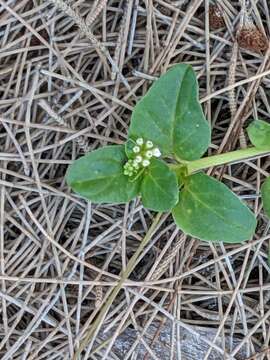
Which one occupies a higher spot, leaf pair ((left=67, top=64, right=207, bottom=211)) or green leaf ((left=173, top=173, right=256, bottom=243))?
leaf pair ((left=67, top=64, right=207, bottom=211))

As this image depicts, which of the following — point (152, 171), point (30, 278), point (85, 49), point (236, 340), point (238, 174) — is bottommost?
point (236, 340)

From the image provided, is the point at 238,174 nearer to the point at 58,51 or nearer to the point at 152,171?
the point at 152,171

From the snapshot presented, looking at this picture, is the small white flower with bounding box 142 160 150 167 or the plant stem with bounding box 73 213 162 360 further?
the plant stem with bounding box 73 213 162 360

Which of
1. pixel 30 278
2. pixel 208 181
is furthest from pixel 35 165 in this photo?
pixel 208 181

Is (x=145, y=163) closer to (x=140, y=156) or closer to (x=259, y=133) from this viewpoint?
(x=140, y=156)

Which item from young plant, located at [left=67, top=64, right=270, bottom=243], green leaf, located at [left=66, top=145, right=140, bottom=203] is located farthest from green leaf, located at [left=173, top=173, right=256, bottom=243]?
green leaf, located at [left=66, top=145, right=140, bottom=203]

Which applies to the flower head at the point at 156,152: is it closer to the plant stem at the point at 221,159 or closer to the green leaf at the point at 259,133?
the plant stem at the point at 221,159

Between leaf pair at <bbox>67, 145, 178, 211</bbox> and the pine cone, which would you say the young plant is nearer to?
leaf pair at <bbox>67, 145, 178, 211</bbox>
